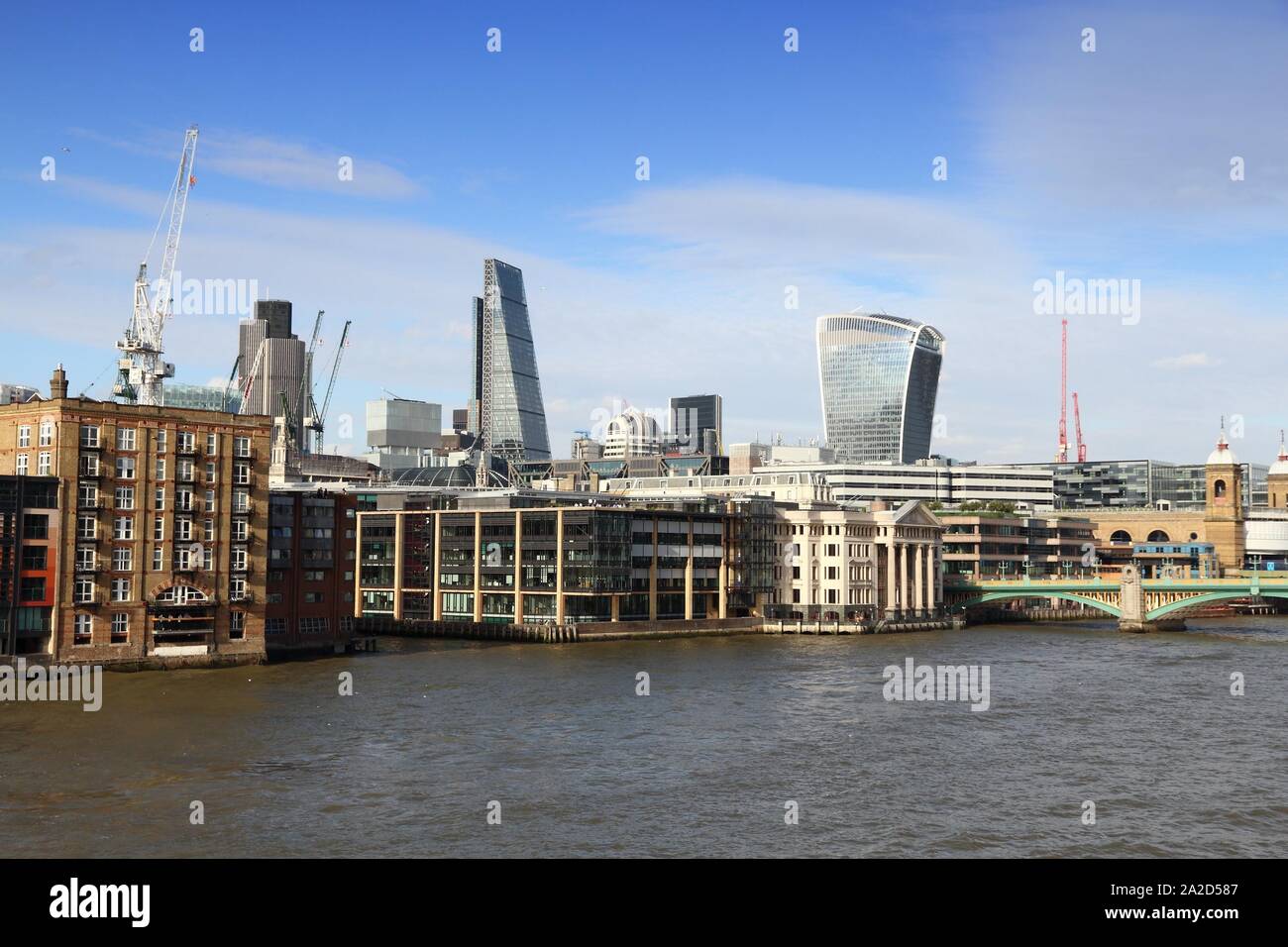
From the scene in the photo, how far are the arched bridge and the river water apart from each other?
38.4 m

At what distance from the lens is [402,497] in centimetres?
13600

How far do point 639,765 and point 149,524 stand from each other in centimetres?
4418

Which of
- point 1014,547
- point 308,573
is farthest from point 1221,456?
point 308,573

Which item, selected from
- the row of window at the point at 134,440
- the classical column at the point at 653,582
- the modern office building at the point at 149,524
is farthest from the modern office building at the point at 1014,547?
the row of window at the point at 134,440

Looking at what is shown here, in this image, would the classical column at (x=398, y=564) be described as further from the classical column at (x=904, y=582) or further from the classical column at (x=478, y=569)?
the classical column at (x=904, y=582)

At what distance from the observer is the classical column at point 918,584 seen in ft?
449

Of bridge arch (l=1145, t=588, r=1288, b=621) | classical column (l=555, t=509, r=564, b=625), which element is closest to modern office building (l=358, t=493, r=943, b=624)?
classical column (l=555, t=509, r=564, b=625)

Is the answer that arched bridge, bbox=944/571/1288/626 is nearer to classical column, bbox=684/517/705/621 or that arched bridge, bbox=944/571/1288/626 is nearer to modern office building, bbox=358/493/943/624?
modern office building, bbox=358/493/943/624

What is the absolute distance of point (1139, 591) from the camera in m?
126

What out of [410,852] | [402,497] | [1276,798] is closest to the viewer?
[410,852]

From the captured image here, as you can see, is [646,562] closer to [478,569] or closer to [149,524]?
[478,569]

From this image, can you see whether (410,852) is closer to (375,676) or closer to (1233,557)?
(375,676)
